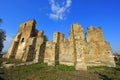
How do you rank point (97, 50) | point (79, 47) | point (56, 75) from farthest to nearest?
point (97, 50) → point (79, 47) → point (56, 75)

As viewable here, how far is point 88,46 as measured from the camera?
58.2ft

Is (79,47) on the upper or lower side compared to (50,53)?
upper

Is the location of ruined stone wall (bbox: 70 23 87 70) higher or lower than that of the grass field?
higher

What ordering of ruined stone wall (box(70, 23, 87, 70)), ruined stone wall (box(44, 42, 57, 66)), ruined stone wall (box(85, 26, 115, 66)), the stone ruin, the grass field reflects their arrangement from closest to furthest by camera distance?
the grass field
ruined stone wall (box(70, 23, 87, 70))
the stone ruin
ruined stone wall (box(85, 26, 115, 66))
ruined stone wall (box(44, 42, 57, 66))

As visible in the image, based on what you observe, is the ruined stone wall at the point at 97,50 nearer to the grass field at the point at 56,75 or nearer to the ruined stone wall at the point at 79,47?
the grass field at the point at 56,75

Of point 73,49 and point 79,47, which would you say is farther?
point 73,49

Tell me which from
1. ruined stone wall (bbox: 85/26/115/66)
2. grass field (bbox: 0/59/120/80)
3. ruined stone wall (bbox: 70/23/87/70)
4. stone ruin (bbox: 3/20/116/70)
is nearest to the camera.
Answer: grass field (bbox: 0/59/120/80)

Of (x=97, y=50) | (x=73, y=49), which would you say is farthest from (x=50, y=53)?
(x=97, y=50)

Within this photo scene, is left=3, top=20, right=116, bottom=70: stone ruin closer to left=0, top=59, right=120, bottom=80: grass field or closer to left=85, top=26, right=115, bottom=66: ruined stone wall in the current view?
left=85, top=26, right=115, bottom=66: ruined stone wall

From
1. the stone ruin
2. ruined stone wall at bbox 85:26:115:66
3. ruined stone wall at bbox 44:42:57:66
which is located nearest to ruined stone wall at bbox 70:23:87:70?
the stone ruin

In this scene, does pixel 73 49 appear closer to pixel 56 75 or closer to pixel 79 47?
pixel 79 47

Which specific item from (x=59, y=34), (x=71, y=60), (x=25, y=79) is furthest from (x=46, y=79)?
(x=59, y=34)

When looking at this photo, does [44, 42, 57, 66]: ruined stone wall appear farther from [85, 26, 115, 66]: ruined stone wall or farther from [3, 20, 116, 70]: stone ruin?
[85, 26, 115, 66]: ruined stone wall

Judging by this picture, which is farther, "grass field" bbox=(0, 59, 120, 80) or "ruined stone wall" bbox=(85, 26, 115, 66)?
"ruined stone wall" bbox=(85, 26, 115, 66)
